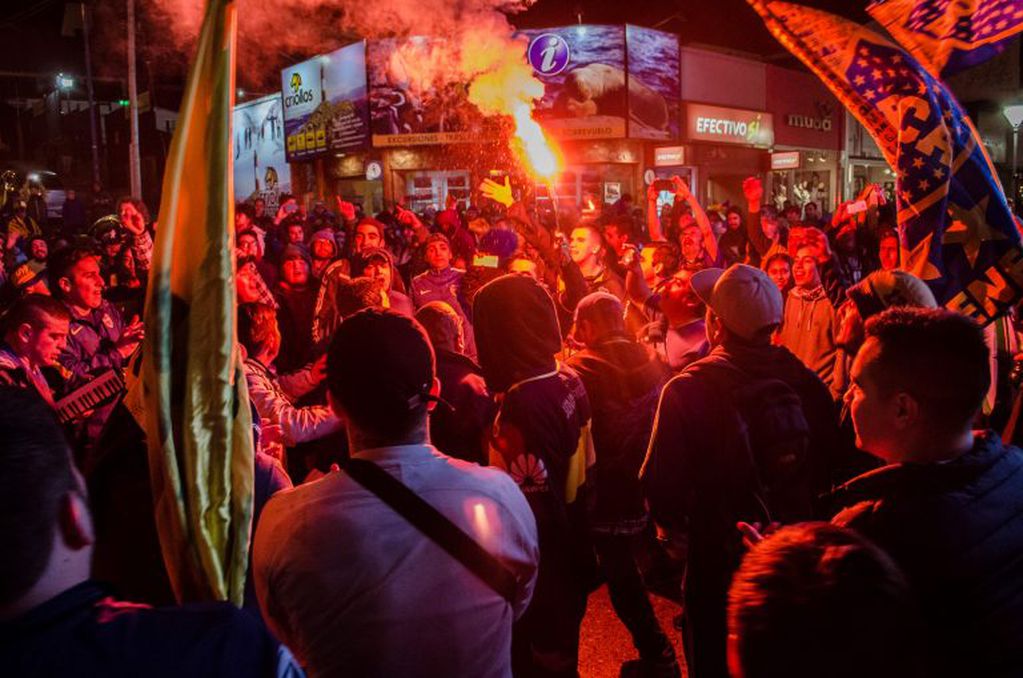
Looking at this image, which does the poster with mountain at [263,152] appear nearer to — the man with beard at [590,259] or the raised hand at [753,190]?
the raised hand at [753,190]

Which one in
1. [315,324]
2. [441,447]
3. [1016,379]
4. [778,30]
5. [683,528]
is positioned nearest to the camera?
[683,528]

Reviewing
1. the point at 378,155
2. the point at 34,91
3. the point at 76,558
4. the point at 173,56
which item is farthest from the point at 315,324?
the point at 34,91

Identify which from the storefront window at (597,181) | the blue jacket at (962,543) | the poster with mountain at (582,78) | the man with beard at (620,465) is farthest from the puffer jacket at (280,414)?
the storefront window at (597,181)

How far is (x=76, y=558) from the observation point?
1.37 m

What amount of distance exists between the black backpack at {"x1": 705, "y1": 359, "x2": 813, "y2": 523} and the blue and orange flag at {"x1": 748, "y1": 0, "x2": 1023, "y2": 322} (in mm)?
1352

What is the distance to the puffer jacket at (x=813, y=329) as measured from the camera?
583 cm

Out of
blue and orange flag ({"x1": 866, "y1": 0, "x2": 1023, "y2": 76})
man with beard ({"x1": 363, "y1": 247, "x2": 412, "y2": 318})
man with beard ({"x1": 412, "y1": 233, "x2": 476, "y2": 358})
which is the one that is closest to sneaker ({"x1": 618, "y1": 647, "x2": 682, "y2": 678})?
man with beard ({"x1": 363, "y1": 247, "x2": 412, "y2": 318})

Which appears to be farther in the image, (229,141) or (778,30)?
(778,30)

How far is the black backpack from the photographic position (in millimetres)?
3127

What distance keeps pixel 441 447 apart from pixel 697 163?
1095 inches

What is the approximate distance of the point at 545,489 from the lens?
11.1ft

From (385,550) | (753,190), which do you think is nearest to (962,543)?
(385,550)

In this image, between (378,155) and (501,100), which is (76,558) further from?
(378,155)

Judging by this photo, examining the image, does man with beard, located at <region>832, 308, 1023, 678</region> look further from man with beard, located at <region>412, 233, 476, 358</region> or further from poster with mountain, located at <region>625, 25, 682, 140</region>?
poster with mountain, located at <region>625, 25, 682, 140</region>
